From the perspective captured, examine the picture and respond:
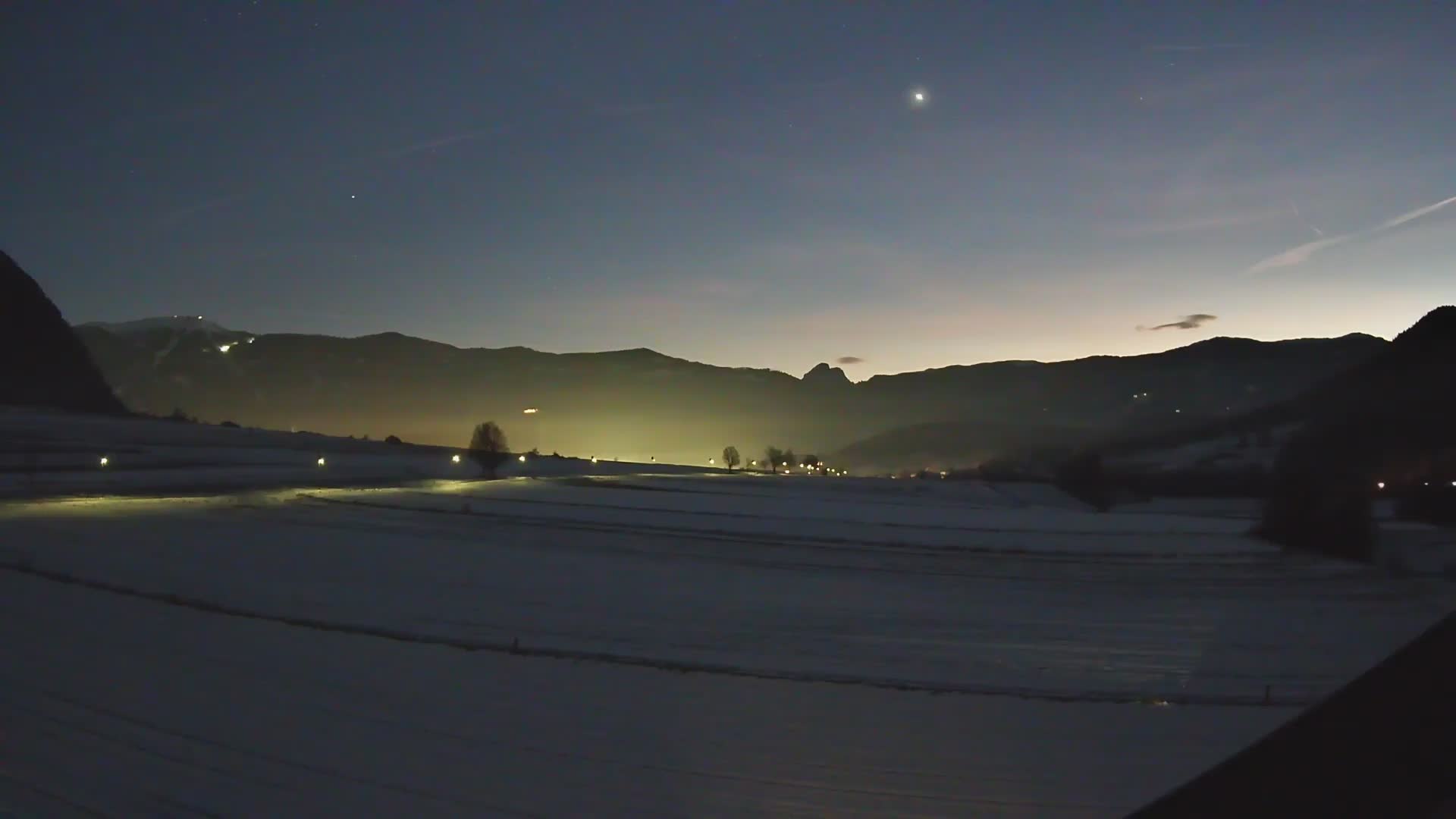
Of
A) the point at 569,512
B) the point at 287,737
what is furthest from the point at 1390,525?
the point at 287,737

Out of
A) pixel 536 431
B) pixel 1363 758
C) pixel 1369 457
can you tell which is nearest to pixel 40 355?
pixel 536 431

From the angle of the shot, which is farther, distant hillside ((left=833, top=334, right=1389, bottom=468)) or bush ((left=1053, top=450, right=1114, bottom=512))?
distant hillside ((left=833, top=334, right=1389, bottom=468))

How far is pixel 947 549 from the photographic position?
30266mm

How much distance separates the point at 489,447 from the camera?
77.8 m

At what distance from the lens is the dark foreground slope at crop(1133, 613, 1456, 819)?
2.69m

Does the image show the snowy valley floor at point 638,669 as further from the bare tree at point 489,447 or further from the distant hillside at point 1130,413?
the distant hillside at point 1130,413

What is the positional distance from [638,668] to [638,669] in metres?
0.05

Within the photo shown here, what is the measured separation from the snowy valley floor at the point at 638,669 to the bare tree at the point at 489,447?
1742 inches

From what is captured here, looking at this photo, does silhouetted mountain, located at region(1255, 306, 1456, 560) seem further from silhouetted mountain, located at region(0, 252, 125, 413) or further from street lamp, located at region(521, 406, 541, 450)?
silhouetted mountain, located at region(0, 252, 125, 413)

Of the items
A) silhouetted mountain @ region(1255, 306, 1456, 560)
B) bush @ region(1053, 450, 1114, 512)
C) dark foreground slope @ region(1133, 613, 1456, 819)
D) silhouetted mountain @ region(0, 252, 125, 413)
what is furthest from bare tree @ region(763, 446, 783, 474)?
dark foreground slope @ region(1133, 613, 1456, 819)

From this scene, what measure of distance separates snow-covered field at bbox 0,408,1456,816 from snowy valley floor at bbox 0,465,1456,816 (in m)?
0.06

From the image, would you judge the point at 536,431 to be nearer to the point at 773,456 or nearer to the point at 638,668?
the point at 773,456

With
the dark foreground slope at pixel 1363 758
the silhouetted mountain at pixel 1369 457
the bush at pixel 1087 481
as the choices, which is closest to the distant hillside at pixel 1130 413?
the bush at pixel 1087 481

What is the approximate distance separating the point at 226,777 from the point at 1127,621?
51.9 ft
